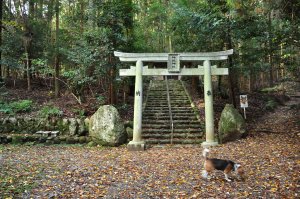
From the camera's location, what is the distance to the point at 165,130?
37.7 feet

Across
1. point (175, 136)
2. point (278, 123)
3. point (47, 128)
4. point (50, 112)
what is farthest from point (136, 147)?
point (278, 123)

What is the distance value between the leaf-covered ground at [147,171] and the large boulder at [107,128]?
479mm

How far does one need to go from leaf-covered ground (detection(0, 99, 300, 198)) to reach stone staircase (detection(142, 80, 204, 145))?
1.21 meters

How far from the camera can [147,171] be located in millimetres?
6652

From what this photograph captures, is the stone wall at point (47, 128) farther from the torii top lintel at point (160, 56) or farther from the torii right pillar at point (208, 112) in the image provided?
the torii right pillar at point (208, 112)

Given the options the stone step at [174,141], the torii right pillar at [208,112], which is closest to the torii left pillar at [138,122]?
the stone step at [174,141]

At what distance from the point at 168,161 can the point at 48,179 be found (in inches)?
130

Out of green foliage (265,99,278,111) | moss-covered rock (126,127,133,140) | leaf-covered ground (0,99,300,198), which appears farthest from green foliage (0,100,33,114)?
green foliage (265,99,278,111)

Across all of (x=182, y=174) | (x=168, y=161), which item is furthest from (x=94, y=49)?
(x=182, y=174)

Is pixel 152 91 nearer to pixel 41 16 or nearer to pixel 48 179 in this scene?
pixel 41 16

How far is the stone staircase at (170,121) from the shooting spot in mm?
10930

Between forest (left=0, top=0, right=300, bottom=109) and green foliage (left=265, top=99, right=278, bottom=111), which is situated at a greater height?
forest (left=0, top=0, right=300, bottom=109)

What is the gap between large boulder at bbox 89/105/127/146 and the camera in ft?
33.4

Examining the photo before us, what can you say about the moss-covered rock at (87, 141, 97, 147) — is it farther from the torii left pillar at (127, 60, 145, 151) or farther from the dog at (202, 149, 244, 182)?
the dog at (202, 149, 244, 182)
